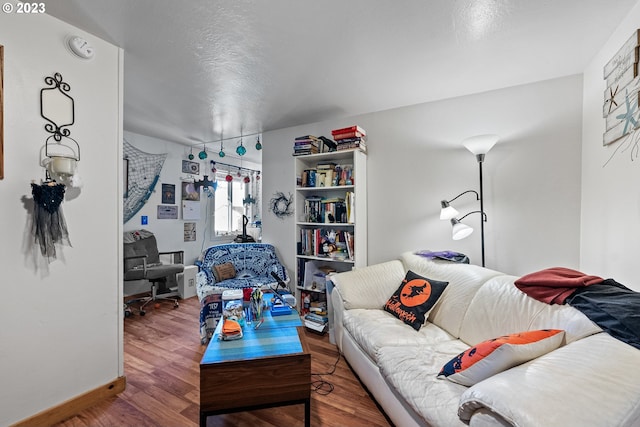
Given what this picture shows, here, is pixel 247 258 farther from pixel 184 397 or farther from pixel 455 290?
pixel 455 290

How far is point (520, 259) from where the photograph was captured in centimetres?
216

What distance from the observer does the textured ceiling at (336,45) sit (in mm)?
1365

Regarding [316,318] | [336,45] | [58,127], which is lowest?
[316,318]

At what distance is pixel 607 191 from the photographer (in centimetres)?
162

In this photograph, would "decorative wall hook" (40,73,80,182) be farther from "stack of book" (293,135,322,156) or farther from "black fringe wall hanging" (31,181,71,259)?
"stack of book" (293,135,322,156)

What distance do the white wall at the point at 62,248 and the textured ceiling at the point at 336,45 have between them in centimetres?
26

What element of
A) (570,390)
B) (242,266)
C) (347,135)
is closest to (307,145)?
(347,135)

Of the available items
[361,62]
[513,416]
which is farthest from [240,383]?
[361,62]

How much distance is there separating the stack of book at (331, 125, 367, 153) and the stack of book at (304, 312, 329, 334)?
5.74 ft

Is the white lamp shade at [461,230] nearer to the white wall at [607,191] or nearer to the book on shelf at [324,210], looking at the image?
the white wall at [607,191]

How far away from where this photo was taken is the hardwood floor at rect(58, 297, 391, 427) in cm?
146

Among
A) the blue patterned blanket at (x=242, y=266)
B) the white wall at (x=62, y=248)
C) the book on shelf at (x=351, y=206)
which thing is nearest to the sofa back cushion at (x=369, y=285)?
the book on shelf at (x=351, y=206)

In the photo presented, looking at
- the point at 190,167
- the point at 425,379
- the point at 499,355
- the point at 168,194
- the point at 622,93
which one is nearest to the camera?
the point at 499,355

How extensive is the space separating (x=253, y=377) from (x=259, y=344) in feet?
0.55
